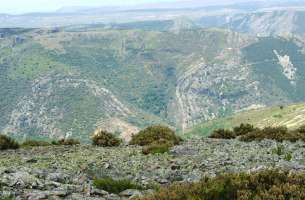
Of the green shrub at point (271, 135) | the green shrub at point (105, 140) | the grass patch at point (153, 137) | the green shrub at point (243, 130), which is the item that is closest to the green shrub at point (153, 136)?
the grass patch at point (153, 137)

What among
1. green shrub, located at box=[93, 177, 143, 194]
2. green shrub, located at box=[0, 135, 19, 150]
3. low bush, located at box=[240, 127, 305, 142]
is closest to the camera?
green shrub, located at box=[93, 177, 143, 194]

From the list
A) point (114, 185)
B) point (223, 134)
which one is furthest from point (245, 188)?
point (223, 134)

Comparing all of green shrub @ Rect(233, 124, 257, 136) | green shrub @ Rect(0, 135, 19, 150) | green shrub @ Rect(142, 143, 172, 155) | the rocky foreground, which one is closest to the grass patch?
the rocky foreground

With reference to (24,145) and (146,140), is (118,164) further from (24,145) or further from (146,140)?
(24,145)

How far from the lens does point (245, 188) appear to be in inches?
479

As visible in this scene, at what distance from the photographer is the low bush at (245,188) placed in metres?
11.4

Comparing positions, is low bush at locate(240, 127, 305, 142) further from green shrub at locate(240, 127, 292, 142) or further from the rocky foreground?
the rocky foreground

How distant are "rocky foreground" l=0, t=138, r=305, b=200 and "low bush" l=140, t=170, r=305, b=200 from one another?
340 cm

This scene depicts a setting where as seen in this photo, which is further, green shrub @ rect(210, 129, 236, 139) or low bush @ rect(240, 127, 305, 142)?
green shrub @ rect(210, 129, 236, 139)

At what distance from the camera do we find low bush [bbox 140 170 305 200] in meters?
11.4

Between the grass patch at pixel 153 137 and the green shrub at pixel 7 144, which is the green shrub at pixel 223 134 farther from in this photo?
the green shrub at pixel 7 144

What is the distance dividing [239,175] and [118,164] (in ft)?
43.3

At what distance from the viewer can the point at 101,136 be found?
40000mm

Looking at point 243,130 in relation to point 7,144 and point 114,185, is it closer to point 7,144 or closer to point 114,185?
point 7,144
